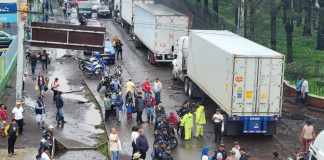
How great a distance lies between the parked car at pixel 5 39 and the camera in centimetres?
4488

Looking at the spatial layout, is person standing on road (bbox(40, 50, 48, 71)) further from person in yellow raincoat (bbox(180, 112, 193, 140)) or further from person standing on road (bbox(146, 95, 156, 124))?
person in yellow raincoat (bbox(180, 112, 193, 140))

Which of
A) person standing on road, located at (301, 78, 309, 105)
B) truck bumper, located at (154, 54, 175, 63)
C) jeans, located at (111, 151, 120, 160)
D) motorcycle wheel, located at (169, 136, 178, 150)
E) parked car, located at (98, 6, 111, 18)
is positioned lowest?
motorcycle wheel, located at (169, 136, 178, 150)

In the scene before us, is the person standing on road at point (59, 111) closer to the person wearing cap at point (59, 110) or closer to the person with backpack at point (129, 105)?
the person wearing cap at point (59, 110)

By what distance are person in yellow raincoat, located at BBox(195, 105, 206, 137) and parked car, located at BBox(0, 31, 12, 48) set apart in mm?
21361

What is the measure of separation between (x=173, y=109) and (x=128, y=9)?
27387mm

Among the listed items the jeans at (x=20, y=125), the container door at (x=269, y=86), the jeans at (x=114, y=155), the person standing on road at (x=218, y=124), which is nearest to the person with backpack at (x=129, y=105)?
the person standing on road at (x=218, y=124)

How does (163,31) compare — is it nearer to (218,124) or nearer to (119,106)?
(119,106)

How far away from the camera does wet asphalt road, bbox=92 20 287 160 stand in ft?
83.3

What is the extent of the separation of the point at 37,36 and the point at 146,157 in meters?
13.3

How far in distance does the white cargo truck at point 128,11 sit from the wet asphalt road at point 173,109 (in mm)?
3452

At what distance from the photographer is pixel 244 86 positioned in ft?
86.2

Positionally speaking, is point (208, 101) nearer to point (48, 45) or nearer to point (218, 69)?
point (218, 69)

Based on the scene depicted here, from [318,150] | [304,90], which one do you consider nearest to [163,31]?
[304,90]

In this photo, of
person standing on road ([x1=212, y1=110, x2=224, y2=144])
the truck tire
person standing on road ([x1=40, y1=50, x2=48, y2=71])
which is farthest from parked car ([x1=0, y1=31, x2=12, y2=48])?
person standing on road ([x1=212, y1=110, x2=224, y2=144])
